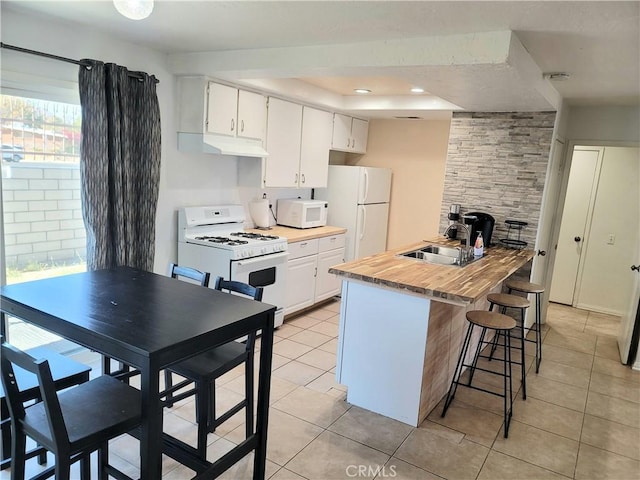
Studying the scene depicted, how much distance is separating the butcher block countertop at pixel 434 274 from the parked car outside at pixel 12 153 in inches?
83.1

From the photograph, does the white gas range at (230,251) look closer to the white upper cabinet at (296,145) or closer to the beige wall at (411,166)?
the white upper cabinet at (296,145)

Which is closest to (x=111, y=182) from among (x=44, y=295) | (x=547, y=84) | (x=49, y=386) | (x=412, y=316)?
(x=44, y=295)

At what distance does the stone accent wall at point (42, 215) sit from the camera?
2838mm

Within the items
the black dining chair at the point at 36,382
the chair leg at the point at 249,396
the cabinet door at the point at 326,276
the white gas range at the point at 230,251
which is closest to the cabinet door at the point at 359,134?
the cabinet door at the point at 326,276

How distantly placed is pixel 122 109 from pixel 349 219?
9.60 feet

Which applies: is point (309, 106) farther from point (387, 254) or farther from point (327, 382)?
point (327, 382)

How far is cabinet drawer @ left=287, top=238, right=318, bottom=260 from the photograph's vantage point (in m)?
4.41

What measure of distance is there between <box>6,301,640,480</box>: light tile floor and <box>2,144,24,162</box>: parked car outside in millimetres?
1527

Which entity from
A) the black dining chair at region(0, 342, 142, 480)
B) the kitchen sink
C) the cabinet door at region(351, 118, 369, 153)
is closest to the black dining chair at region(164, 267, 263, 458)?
the black dining chair at region(0, 342, 142, 480)

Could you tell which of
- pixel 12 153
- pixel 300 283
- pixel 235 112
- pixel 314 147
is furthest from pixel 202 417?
pixel 314 147

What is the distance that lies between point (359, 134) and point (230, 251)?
2862mm

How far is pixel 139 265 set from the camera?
3475mm

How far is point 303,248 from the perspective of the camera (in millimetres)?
4578

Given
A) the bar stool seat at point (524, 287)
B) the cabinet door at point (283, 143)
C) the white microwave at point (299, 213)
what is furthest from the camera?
the white microwave at point (299, 213)
